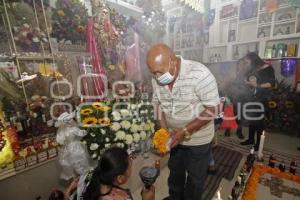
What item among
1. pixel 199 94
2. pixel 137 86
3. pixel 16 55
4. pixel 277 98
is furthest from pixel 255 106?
pixel 16 55

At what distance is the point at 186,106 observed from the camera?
4.00 feet

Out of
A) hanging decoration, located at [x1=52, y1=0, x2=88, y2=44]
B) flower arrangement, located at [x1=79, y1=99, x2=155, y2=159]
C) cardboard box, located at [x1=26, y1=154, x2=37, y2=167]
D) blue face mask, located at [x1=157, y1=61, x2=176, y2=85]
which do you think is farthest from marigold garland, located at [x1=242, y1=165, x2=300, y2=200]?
hanging decoration, located at [x1=52, y1=0, x2=88, y2=44]

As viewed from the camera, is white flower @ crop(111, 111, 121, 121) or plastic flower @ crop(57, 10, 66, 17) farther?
plastic flower @ crop(57, 10, 66, 17)

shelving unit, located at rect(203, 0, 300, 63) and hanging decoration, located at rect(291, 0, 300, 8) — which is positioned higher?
hanging decoration, located at rect(291, 0, 300, 8)

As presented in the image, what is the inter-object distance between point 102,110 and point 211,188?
4.52 feet

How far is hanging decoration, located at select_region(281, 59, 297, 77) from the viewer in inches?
139

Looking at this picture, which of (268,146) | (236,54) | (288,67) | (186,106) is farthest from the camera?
(236,54)

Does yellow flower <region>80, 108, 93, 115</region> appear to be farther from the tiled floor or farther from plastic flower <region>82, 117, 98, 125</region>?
the tiled floor

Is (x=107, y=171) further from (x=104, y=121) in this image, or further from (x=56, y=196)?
(x=56, y=196)

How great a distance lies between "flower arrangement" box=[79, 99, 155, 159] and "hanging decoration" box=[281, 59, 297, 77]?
334 centimetres

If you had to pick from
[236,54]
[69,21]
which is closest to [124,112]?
[69,21]

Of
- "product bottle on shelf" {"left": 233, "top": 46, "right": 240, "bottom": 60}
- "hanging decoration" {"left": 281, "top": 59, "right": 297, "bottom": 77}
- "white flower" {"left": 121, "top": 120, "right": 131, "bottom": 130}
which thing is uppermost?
"product bottle on shelf" {"left": 233, "top": 46, "right": 240, "bottom": 60}

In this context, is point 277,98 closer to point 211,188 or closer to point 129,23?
point 211,188

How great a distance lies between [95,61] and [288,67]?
3488 millimetres
